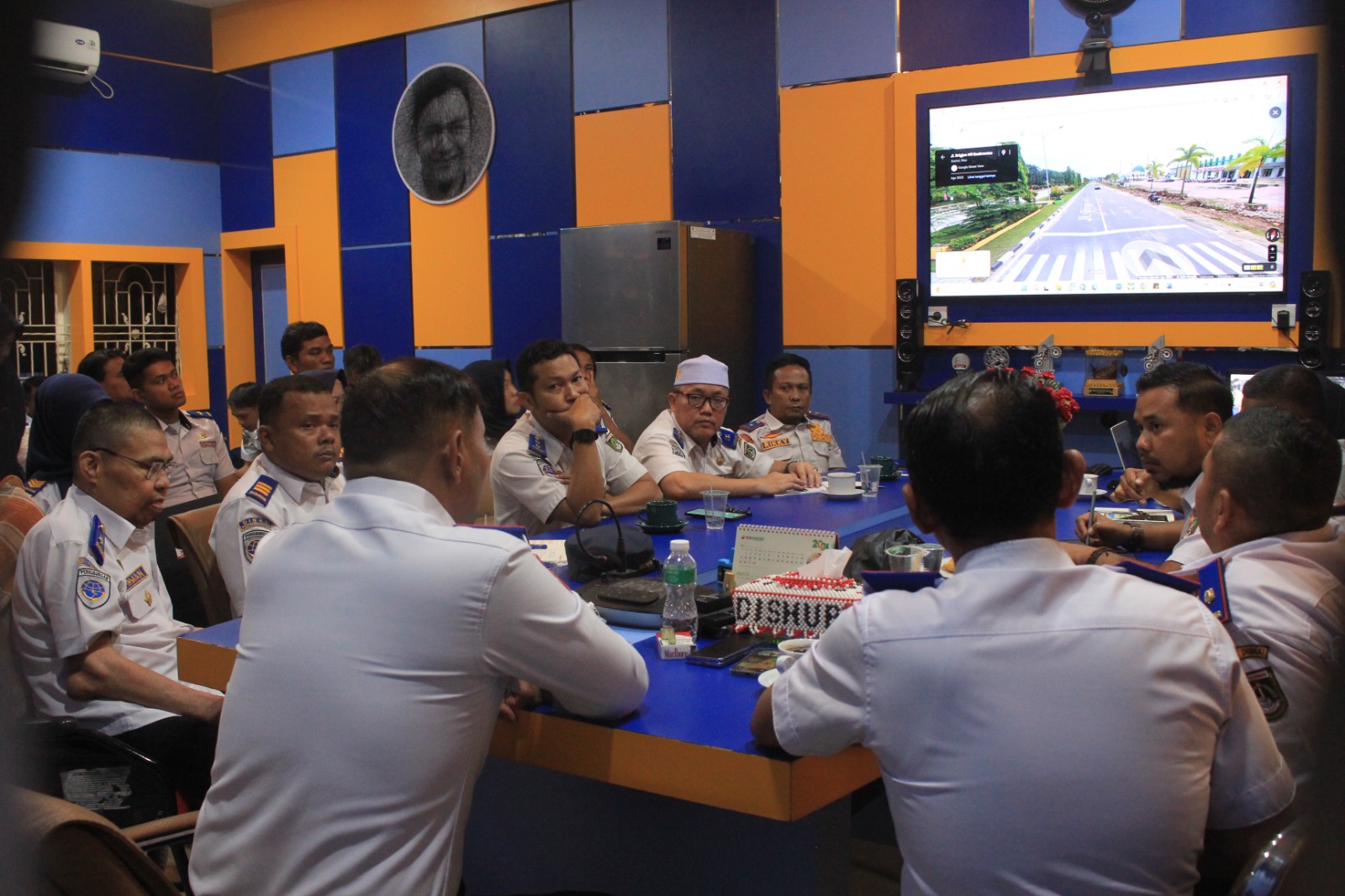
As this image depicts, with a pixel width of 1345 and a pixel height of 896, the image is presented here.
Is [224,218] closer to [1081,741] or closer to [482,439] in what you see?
[482,439]

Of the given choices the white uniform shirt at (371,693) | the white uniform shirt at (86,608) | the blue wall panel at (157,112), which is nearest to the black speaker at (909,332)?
the white uniform shirt at (86,608)

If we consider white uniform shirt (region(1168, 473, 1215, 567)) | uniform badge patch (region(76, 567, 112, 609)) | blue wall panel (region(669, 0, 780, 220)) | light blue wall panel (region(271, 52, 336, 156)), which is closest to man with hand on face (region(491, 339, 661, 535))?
uniform badge patch (region(76, 567, 112, 609))

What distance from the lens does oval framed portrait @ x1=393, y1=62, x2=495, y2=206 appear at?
6.81 metres

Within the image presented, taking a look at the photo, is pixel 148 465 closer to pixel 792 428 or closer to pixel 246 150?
pixel 792 428

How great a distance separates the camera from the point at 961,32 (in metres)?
5.20

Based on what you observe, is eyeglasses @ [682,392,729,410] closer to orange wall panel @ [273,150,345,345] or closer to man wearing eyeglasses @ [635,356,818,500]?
man wearing eyeglasses @ [635,356,818,500]

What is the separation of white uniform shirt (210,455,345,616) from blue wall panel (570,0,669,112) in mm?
4006

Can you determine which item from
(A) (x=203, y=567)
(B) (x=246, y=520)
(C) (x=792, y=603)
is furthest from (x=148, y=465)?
(C) (x=792, y=603)

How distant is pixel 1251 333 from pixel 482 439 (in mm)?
4103

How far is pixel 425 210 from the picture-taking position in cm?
706

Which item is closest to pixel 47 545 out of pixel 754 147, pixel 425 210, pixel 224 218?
pixel 754 147

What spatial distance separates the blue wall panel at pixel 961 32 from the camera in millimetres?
5086

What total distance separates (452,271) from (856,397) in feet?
9.34

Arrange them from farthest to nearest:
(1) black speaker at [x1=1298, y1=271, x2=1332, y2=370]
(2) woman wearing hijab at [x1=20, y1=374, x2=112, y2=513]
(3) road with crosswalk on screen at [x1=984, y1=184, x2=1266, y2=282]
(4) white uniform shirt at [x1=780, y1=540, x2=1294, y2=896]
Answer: (3) road with crosswalk on screen at [x1=984, y1=184, x2=1266, y2=282] → (1) black speaker at [x1=1298, y1=271, x2=1332, y2=370] → (2) woman wearing hijab at [x1=20, y1=374, x2=112, y2=513] → (4) white uniform shirt at [x1=780, y1=540, x2=1294, y2=896]
